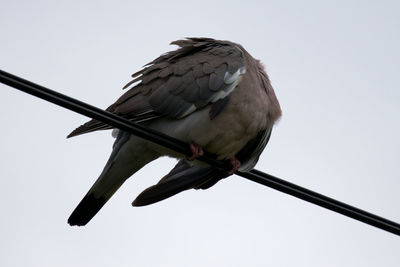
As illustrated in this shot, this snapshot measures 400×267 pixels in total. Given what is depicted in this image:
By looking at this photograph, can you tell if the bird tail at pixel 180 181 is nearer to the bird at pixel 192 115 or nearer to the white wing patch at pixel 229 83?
the bird at pixel 192 115

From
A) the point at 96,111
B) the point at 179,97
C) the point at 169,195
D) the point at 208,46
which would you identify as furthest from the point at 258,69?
the point at 96,111

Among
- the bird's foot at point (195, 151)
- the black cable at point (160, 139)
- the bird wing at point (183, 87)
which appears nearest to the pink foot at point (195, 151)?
the bird's foot at point (195, 151)

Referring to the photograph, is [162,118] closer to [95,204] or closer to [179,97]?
[179,97]

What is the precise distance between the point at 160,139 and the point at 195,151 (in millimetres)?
1022

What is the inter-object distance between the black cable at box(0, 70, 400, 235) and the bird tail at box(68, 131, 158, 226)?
3.37ft

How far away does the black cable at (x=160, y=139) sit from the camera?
364 cm

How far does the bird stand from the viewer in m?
5.37

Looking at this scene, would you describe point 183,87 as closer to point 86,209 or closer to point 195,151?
point 195,151

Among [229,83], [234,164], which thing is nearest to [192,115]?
[229,83]

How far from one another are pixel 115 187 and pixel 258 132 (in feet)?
3.92

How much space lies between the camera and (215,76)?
545 centimetres

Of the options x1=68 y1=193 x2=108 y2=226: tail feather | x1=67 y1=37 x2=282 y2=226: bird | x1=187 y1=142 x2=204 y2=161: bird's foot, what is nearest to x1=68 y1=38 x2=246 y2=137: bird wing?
x1=67 y1=37 x2=282 y2=226: bird

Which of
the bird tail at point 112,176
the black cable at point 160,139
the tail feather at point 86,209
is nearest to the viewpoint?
the black cable at point 160,139

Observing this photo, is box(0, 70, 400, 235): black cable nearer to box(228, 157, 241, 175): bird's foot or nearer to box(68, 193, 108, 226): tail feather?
box(228, 157, 241, 175): bird's foot
